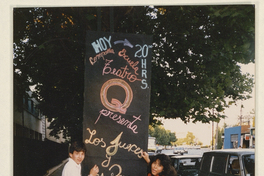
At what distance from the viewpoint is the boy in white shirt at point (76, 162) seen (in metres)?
4.20

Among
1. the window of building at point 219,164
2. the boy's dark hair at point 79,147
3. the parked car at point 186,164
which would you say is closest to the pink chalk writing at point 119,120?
the boy's dark hair at point 79,147

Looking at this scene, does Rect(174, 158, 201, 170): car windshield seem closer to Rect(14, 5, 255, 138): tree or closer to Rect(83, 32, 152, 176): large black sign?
Rect(14, 5, 255, 138): tree

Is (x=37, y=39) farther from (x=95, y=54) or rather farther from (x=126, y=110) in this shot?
(x=126, y=110)

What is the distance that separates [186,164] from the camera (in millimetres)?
9211

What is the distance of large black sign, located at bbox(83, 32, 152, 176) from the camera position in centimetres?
426

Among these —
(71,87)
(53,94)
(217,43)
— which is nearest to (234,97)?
(217,43)

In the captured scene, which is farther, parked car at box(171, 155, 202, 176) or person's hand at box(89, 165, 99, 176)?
parked car at box(171, 155, 202, 176)

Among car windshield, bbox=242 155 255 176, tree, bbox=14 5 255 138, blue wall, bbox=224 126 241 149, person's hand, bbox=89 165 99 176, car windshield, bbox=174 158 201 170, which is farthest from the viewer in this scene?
blue wall, bbox=224 126 241 149

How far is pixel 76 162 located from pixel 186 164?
229 inches

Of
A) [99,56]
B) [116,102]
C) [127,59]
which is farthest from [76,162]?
[127,59]

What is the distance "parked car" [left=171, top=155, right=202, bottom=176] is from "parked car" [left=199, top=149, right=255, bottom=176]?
1176mm

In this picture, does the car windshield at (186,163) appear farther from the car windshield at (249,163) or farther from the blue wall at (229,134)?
the blue wall at (229,134)

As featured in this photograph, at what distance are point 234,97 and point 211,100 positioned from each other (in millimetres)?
1679

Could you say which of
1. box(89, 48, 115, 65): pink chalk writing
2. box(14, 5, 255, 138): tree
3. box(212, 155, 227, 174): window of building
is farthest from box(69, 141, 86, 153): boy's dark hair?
box(212, 155, 227, 174): window of building
